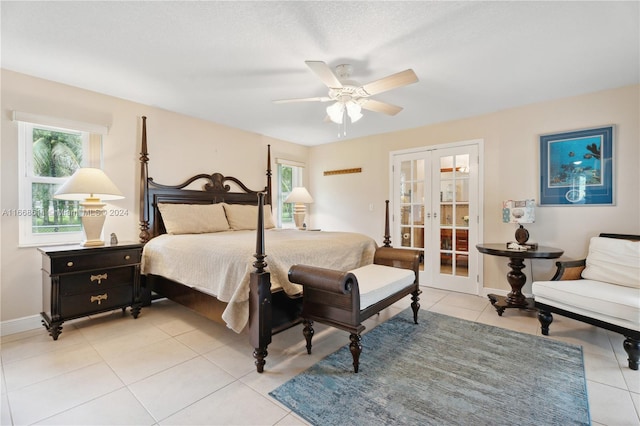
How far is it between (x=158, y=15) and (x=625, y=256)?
4257mm

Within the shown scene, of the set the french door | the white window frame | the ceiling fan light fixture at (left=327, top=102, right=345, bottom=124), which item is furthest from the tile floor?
the ceiling fan light fixture at (left=327, top=102, right=345, bottom=124)

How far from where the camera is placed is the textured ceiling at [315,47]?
189cm

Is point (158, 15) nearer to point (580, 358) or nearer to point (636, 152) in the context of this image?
point (580, 358)

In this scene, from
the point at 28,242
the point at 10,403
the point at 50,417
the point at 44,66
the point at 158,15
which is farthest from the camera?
the point at 28,242

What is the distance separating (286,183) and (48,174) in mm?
3437

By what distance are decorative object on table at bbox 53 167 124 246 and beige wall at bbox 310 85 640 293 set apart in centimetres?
329

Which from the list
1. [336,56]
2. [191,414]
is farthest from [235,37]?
[191,414]

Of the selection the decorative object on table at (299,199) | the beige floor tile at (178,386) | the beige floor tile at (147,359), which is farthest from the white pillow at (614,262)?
the beige floor tile at (147,359)

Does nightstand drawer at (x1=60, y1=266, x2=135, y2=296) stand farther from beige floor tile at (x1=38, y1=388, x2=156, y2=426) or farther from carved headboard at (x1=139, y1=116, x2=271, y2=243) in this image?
beige floor tile at (x1=38, y1=388, x2=156, y2=426)

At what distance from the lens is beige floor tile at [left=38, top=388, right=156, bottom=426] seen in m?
1.57

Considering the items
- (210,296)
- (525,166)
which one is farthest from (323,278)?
(525,166)

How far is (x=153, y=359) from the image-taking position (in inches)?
88.1

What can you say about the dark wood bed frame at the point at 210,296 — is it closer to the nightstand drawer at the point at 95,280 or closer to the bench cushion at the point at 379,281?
the nightstand drawer at the point at 95,280

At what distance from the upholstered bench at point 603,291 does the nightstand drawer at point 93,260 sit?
397 centimetres
